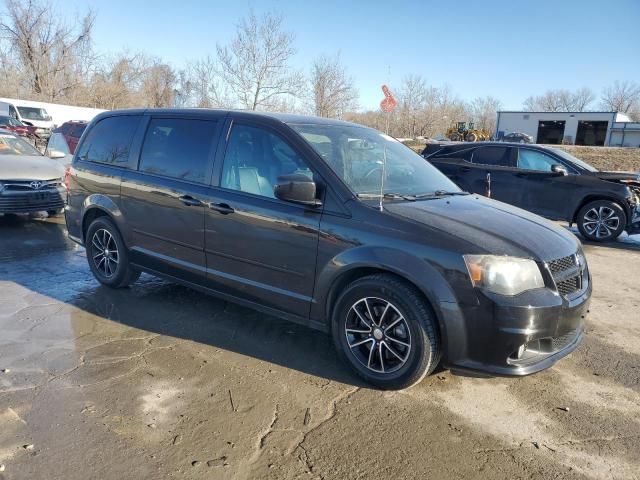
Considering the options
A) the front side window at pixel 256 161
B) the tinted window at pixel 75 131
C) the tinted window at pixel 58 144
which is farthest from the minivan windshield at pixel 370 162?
the tinted window at pixel 75 131

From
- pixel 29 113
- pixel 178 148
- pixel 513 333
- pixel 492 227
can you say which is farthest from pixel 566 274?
pixel 29 113

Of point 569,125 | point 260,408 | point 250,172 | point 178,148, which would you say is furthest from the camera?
point 569,125

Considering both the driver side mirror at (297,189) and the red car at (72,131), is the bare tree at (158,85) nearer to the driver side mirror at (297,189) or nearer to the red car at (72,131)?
the red car at (72,131)

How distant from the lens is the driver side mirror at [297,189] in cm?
362

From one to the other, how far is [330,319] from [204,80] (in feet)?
67.4

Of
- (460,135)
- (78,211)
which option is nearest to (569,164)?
(78,211)

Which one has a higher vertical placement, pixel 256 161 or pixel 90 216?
pixel 256 161

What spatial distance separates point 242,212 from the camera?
410 cm

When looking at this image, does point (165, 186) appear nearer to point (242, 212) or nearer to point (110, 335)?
point (242, 212)

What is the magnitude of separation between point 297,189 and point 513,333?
1707 mm

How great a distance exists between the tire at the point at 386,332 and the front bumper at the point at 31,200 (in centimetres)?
688

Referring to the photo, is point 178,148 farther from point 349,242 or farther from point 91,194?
point 349,242

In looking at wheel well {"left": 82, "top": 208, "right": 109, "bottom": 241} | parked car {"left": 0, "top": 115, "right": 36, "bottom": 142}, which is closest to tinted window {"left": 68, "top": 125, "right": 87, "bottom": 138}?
parked car {"left": 0, "top": 115, "right": 36, "bottom": 142}

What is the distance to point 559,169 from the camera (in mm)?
9641
